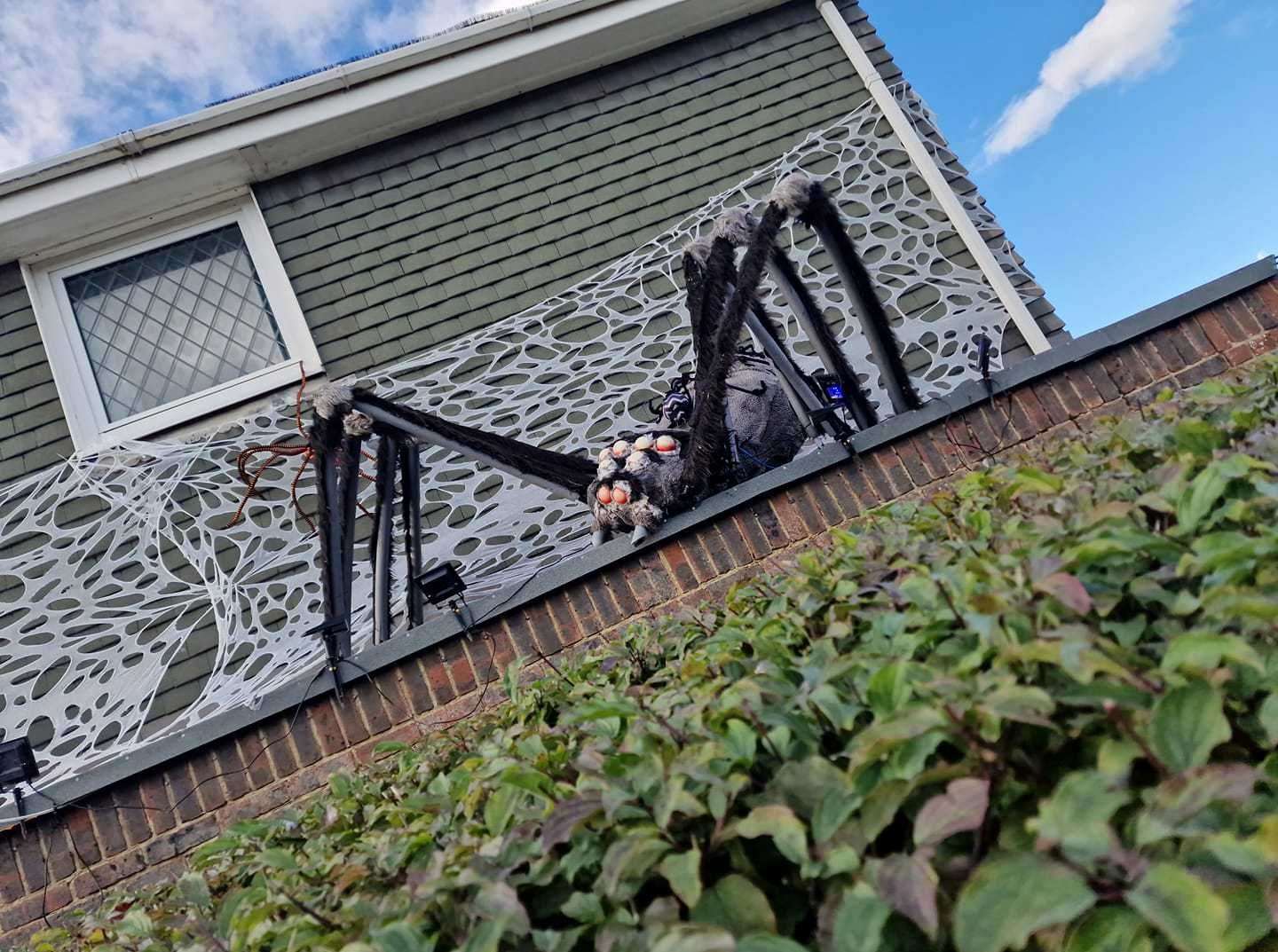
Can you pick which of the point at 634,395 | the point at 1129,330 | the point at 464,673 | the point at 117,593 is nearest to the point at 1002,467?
the point at 464,673

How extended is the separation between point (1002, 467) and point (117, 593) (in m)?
4.09

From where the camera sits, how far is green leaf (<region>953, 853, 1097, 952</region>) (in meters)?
0.53

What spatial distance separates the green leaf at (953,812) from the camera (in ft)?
1.97

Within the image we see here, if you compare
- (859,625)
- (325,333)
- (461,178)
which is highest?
(461,178)

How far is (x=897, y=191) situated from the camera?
576cm

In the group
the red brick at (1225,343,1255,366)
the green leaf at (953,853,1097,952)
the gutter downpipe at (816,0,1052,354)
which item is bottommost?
the green leaf at (953,853,1097,952)

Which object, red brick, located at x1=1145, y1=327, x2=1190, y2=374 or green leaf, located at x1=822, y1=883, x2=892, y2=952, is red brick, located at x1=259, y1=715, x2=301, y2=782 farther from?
red brick, located at x1=1145, y1=327, x2=1190, y2=374

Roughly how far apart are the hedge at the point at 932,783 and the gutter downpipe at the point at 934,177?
456cm

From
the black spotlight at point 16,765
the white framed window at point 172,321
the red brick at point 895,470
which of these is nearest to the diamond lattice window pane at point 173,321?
the white framed window at point 172,321

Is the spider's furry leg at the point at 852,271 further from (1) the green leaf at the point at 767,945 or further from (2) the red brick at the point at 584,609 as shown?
(1) the green leaf at the point at 767,945

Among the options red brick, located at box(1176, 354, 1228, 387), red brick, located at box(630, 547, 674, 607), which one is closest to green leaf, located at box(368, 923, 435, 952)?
red brick, located at box(630, 547, 674, 607)

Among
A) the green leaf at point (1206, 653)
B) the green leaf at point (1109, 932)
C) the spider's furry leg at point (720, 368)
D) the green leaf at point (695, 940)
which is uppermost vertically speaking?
the spider's furry leg at point (720, 368)

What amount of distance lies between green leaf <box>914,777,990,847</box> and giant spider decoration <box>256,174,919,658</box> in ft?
7.25

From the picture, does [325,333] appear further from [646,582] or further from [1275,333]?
[1275,333]
